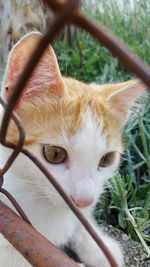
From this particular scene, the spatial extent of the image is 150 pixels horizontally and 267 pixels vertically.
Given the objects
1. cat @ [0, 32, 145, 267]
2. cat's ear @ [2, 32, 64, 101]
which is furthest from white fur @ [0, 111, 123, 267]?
cat's ear @ [2, 32, 64, 101]

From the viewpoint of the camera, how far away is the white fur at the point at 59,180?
1.00 metres

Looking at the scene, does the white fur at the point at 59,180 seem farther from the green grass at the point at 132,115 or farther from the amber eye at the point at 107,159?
the green grass at the point at 132,115

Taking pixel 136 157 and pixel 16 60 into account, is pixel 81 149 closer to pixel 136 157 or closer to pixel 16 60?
pixel 16 60

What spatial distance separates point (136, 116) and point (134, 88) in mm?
561

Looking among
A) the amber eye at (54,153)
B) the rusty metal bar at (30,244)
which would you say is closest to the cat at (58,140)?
the amber eye at (54,153)

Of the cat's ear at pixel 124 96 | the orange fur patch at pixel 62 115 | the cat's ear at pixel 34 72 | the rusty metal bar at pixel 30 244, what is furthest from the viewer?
the cat's ear at pixel 124 96

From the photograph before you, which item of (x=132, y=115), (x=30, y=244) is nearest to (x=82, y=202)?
(x=30, y=244)

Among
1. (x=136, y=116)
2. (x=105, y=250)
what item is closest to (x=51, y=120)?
(x=105, y=250)

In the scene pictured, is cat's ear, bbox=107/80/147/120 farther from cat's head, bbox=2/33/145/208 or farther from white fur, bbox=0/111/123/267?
white fur, bbox=0/111/123/267

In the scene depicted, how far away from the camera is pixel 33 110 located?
1075mm

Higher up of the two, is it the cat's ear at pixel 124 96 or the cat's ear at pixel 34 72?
the cat's ear at pixel 34 72

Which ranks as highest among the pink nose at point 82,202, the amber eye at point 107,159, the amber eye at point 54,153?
the amber eye at point 54,153

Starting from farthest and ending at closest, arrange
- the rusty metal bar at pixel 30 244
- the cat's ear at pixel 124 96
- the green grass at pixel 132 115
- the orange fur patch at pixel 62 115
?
the green grass at pixel 132 115
the cat's ear at pixel 124 96
the orange fur patch at pixel 62 115
the rusty metal bar at pixel 30 244

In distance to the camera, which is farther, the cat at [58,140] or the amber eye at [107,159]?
the amber eye at [107,159]
